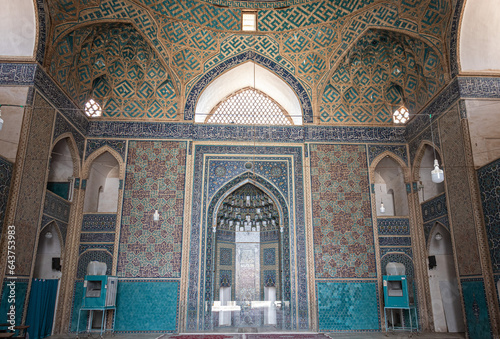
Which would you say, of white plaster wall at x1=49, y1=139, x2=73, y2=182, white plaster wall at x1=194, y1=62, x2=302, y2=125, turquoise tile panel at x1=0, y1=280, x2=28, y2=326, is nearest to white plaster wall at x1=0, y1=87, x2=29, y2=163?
white plaster wall at x1=49, y1=139, x2=73, y2=182

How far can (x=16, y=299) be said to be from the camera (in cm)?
666

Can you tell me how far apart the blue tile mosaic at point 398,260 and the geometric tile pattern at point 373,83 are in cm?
344

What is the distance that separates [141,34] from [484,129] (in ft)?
25.7

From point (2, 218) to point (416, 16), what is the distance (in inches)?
360

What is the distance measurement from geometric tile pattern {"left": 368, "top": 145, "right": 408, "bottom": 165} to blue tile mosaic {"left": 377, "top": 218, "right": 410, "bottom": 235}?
1548 millimetres

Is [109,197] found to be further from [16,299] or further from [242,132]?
[16,299]

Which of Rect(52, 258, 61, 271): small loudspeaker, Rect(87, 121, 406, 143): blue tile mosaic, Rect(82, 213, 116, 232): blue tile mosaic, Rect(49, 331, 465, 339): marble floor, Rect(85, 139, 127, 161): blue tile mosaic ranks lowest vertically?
Rect(49, 331, 465, 339): marble floor

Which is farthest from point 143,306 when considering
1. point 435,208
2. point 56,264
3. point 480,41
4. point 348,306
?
point 480,41

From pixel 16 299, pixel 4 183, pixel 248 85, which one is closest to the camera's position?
pixel 4 183

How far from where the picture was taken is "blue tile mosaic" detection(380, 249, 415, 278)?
925cm

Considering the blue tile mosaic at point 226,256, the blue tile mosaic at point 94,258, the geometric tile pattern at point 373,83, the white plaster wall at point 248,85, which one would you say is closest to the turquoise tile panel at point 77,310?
the blue tile mosaic at point 94,258

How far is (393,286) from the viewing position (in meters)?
8.81

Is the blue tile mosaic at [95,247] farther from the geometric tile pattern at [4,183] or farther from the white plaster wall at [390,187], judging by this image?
the white plaster wall at [390,187]

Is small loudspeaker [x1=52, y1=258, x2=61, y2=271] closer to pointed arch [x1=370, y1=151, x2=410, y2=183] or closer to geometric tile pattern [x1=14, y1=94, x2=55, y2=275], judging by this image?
geometric tile pattern [x1=14, y1=94, x2=55, y2=275]
